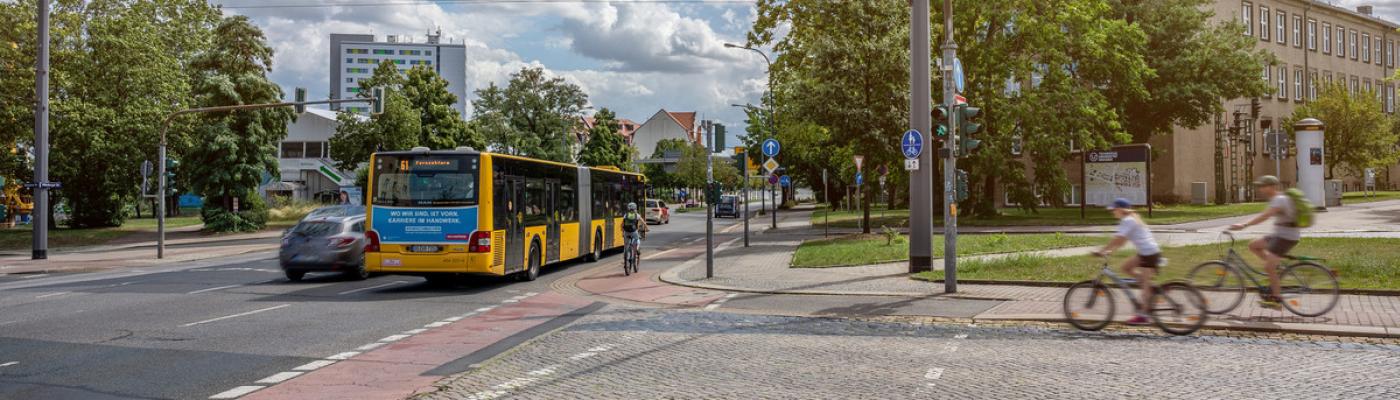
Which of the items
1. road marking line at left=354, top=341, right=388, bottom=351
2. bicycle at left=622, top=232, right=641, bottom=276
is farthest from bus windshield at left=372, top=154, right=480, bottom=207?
road marking line at left=354, top=341, right=388, bottom=351

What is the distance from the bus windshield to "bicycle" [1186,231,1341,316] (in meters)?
11.0

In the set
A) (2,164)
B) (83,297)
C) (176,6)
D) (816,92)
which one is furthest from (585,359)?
(176,6)

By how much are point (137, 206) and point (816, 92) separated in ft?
184

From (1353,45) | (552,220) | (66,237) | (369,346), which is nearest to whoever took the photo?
(369,346)

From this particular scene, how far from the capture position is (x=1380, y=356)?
857 cm

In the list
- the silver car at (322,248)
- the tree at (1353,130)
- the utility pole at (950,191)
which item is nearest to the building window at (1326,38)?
the tree at (1353,130)

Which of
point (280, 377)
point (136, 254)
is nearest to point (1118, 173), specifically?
point (136, 254)

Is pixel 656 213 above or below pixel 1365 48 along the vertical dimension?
below

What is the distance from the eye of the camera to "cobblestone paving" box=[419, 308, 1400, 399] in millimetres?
7250

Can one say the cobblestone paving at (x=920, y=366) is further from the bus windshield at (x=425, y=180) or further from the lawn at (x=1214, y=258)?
the bus windshield at (x=425, y=180)

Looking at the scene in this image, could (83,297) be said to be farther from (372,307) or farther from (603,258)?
(603,258)

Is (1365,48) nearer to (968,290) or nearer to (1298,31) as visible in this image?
(1298,31)

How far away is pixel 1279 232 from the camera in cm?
1053

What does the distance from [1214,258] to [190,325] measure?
15.4m
